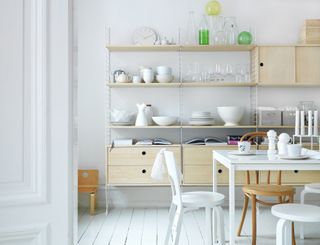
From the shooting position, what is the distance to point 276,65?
451 centimetres

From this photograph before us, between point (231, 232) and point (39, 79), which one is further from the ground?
point (39, 79)

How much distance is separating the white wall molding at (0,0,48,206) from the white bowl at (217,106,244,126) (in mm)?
3375

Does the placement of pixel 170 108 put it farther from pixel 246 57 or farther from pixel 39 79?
pixel 39 79

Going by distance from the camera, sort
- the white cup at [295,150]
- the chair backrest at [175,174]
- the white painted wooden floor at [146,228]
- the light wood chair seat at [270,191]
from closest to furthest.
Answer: the chair backrest at [175,174], the white cup at [295,150], the light wood chair seat at [270,191], the white painted wooden floor at [146,228]

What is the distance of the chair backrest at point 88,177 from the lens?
4.66 m

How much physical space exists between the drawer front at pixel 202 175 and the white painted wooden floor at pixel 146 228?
34 centimetres

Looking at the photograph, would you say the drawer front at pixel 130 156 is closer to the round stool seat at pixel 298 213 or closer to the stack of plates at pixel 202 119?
the stack of plates at pixel 202 119

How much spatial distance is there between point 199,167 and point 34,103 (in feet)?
10.7

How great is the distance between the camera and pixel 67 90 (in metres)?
1.33

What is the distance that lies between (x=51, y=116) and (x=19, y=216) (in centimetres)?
32

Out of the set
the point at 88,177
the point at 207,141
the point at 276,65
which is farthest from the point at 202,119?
the point at 88,177

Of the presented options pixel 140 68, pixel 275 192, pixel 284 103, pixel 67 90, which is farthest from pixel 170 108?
pixel 67 90

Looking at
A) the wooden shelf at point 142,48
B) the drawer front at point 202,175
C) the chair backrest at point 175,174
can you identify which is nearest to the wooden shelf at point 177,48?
the wooden shelf at point 142,48

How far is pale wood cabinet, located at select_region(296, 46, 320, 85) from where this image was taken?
452 centimetres
